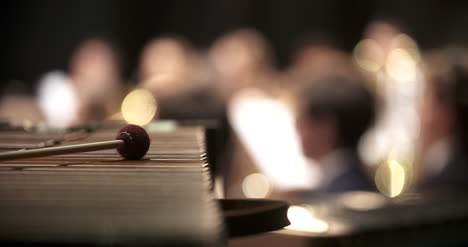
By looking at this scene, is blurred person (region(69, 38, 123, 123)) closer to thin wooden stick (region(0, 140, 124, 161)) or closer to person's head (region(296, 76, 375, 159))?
person's head (region(296, 76, 375, 159))

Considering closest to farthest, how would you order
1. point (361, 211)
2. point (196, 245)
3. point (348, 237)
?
point (196, 245) → point (348, 237) → point (361, 211)

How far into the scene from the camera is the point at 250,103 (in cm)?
550

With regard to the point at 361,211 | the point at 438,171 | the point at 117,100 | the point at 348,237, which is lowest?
the point at 348,237

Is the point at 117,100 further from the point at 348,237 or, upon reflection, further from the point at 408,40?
the point at 348,237

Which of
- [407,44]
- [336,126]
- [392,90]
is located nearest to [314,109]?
[336,126]

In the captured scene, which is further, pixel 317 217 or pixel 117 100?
pixel 117 100

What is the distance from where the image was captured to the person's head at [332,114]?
193 inches

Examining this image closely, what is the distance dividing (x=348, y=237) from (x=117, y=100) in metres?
5.08

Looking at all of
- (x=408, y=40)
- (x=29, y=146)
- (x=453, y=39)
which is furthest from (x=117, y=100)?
(x=29, y=146)

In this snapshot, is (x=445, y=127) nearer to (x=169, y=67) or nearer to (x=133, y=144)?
(x=169, y=67)

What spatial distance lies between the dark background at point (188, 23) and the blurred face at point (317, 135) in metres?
3.06

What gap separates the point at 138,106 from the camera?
20.0ft

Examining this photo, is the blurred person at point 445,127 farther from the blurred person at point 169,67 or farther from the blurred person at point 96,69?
the blurred person at point 96,69

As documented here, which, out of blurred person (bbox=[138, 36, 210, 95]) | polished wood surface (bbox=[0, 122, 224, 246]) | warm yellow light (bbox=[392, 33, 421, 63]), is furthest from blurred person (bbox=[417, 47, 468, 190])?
polished wood surface (bbox=[0, 122, 224, 246])
